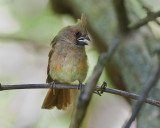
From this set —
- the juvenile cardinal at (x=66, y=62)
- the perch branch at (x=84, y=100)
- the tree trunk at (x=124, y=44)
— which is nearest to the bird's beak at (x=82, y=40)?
the juvenile cardinal at (x=66, y=62)

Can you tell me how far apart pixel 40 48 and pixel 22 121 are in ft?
4.96

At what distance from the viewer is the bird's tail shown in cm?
339

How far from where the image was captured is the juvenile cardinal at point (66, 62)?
3387 millimetres

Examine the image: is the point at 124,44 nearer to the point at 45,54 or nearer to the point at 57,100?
the point at 57,100

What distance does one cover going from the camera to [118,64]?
4.07 m

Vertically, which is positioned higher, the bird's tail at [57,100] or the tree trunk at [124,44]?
the tree trunk at [124,44]

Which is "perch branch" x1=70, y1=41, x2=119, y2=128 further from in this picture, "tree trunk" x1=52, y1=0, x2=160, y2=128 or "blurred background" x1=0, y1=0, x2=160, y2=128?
"blurred background" x1=0, y1=0, x2=160, y2=128

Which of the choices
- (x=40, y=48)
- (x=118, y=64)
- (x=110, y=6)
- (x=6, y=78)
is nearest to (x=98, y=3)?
Answer: (x=110, y=6)

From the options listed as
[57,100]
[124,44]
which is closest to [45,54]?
[124,44]

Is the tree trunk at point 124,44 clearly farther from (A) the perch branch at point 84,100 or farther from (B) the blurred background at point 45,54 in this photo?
(A) the perch branch at point 84,100

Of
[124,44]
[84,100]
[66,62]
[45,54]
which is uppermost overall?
[84,100]

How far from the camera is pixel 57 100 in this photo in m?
3.51

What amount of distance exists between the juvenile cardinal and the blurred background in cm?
47

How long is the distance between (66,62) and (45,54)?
187cm
